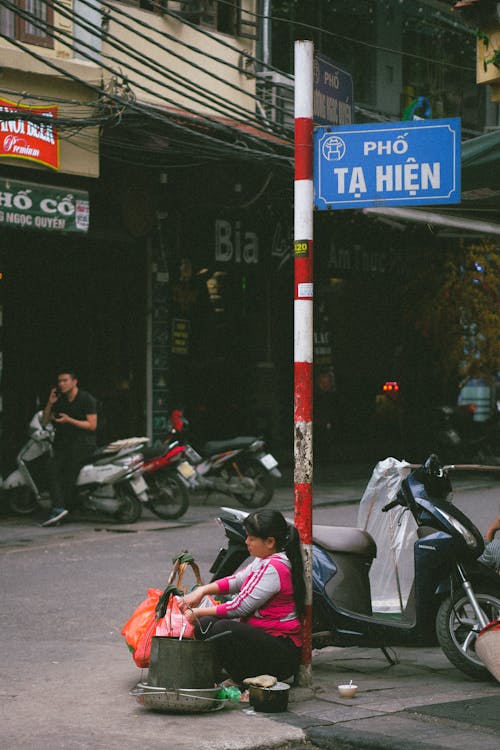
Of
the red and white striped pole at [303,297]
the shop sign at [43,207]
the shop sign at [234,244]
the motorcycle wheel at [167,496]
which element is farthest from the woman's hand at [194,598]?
the shop sign at [234,244]

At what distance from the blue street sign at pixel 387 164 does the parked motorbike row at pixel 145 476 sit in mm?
7174

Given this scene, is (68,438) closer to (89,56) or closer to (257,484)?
(257,484)

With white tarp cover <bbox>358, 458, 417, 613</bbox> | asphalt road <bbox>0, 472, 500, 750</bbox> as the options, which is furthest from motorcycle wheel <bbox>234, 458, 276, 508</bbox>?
white tarp cover <bbox>358, 458, 417, 613</bbox>

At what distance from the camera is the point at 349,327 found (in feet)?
70.8

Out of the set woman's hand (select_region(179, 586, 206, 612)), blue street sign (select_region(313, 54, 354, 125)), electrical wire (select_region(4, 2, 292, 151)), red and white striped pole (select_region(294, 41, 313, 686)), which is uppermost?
electrical wire (select_region(4, 2, 292, 151))

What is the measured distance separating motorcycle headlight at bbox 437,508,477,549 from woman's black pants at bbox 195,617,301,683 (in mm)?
1172

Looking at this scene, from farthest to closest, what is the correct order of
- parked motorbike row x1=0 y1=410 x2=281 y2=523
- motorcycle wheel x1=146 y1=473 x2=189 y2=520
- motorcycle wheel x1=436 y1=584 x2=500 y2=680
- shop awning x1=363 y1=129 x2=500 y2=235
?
motorcycle wheel x1=146 y1=473 x2=189 y2=520 → parked motorbike row x1=0 y1=410 x2=281 y2=523 → shop awning x1=363 y1=129 x2=500 y2=235 → motorcycle wheel x1=436 y1=584 x2=500 y2=680

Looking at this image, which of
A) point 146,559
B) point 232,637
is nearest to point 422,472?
point 232,637

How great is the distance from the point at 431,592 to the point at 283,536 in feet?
3.33

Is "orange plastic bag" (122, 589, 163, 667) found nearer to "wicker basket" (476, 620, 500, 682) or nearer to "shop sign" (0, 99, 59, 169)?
"wicker basket" (476, 620, 500, 682)

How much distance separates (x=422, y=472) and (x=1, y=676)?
266 centimetres

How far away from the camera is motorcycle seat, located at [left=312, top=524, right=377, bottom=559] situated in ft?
22.6

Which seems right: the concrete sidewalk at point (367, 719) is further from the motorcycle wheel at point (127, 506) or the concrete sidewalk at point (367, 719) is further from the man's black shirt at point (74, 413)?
the man's black shirt at point (74, 413)

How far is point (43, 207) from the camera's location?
14.3 metres
